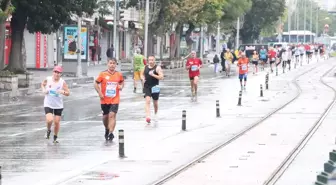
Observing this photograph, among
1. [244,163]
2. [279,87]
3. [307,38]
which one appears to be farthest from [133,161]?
[307,38]

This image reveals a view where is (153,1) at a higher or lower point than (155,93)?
higher

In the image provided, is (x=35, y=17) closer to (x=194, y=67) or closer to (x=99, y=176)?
(x=194, y=67)

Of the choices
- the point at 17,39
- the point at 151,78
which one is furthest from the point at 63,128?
the point at 17,39

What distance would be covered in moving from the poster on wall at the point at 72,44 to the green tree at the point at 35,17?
221 inches

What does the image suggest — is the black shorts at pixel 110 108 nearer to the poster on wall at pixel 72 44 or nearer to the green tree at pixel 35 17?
the green tree at pixel 35 17

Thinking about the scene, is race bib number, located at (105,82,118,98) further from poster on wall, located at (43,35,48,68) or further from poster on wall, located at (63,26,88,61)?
poster on wall, located at (43,35,48,68)

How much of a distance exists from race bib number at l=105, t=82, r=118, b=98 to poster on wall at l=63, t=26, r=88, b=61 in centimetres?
2844

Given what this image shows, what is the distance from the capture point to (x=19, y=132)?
20.8 meters

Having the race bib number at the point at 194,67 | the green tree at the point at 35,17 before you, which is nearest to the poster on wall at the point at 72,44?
the green tree at the point at 35,17

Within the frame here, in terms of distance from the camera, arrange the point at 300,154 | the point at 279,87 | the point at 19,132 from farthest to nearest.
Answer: the point at 279,87 < the point at 19,132 < the point at 300,154

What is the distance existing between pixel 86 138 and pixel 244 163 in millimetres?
5054

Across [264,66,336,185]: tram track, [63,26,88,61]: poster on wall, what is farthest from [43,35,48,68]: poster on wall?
[264,66,336,185]: tram track

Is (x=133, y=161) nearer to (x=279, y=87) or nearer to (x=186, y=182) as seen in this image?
(x=186, y=182)

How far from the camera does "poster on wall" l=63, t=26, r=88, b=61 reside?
47375mm
